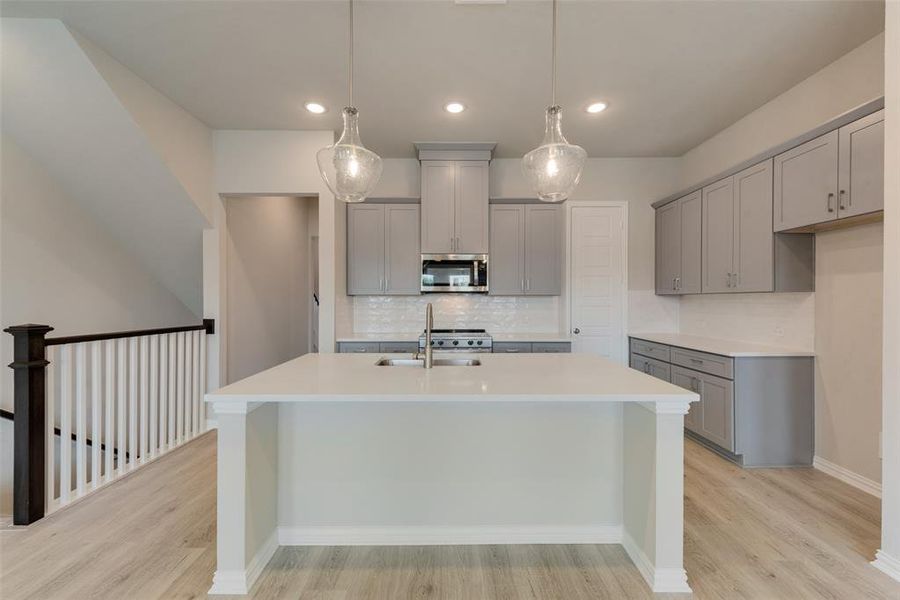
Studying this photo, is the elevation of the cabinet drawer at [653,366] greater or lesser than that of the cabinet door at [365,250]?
lesser

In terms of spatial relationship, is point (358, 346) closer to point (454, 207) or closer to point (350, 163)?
point (454, 207)

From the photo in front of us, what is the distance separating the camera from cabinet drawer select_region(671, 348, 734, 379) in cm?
299

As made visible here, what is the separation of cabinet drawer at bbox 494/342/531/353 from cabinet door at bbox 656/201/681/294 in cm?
160

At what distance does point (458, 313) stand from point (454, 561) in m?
2.92

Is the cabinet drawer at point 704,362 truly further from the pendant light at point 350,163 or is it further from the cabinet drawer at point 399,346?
the pendant light at point 350,163

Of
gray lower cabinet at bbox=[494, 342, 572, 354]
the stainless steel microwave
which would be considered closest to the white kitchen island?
gray lower cabinet at bbox=[494, 342, 572, 354]

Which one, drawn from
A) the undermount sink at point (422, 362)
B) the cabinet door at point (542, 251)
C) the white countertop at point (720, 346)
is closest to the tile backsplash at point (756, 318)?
the white countertop at point (720, 346)

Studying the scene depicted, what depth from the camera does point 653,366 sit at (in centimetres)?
395

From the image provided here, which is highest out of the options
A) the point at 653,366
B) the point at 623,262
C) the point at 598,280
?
the point at 623,262

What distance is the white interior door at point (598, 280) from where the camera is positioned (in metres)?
4.42

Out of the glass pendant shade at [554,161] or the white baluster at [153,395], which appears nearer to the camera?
the glass pendant shade at [554,161]

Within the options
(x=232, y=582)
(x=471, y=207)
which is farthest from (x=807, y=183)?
(x=232, y=582)

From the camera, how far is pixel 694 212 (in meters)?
3.78

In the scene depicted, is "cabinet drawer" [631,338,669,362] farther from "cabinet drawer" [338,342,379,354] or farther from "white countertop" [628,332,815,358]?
"cabinet drawer" [338,342,379,354]
